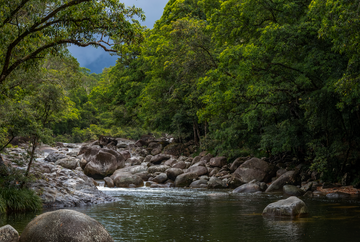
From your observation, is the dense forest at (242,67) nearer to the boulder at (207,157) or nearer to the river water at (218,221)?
the boulder at (207,157)

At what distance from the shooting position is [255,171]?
64.7ft

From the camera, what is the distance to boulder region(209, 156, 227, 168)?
24.3m

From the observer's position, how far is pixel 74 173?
16.1 meters

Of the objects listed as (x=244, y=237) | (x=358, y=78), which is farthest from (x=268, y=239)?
(x=358, y=78)

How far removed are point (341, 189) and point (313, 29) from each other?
24.8 ft

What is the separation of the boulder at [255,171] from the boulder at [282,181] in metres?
1.93

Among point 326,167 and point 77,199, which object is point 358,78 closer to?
point 326,167

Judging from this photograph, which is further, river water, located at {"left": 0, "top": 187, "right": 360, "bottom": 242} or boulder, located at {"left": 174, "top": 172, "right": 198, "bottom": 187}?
boulder, located at {"left": 174, "top": 172, "right": 198, "bottom": 187}

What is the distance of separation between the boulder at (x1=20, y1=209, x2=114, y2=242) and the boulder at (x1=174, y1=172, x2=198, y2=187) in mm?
15083

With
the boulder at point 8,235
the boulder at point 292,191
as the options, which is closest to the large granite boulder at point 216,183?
the boulder at point 292,191

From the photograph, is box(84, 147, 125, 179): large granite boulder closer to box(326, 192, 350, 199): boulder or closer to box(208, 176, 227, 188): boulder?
box(208, 176, 227, 188): boulder

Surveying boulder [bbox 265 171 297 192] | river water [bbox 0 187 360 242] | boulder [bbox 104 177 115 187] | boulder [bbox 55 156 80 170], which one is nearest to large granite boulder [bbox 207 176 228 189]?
boulder [bbox 265 171 297 192]

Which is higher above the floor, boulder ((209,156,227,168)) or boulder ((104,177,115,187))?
boulder ((209,156,227,168))

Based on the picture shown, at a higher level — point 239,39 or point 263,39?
point 239,39
